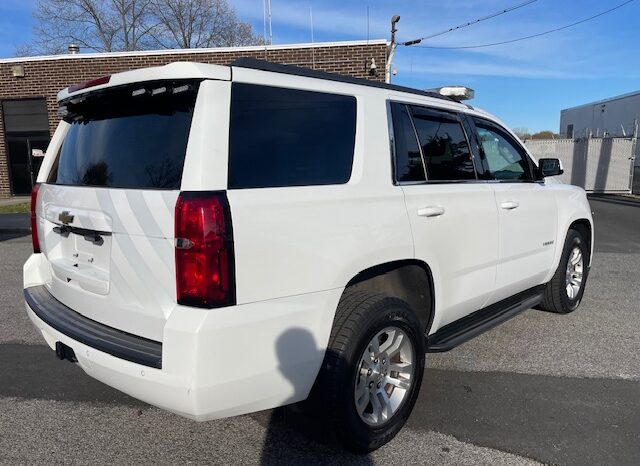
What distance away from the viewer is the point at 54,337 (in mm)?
2771

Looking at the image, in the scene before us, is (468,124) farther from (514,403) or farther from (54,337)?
(54,337)

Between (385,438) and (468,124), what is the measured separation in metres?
2.28

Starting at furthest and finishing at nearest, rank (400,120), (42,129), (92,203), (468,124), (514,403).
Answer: (42,129), (468,124), (514,403), (400,120), (92,203)

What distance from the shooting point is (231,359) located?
2.14 metres

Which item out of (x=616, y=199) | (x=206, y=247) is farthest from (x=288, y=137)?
(x=616, y=199)

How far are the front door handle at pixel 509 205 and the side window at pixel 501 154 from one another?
8.7 inches

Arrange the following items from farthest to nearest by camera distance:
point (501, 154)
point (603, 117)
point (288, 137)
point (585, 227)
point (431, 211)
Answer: point (603, 117) → point (585, 227) → point (501, 154) → point (431, 211) → point (288, 137)

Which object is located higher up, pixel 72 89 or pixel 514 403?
pixel 72 89

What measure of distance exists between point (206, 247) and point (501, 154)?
293 cm

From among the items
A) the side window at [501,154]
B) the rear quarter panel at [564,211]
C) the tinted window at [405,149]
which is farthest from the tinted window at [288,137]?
the rear quarter panel at [564,211]

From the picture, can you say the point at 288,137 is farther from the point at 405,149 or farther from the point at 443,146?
the point at 443,146

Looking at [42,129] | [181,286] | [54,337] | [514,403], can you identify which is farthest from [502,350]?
[42,129]

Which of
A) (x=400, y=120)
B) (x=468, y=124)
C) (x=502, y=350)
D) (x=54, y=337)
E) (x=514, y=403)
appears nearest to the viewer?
(x=54, y=337)

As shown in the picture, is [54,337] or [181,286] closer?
[181,286]
